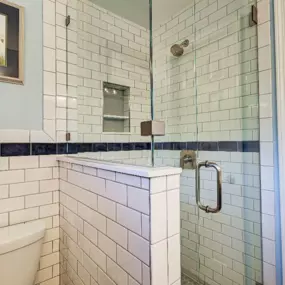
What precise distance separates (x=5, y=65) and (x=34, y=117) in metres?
0.32

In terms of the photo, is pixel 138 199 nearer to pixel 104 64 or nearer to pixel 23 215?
pixel 23 215

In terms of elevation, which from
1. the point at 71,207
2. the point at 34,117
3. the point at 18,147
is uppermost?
the point at 34,117

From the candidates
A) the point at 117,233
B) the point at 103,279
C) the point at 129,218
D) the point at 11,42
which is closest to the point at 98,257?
the point at 103,279

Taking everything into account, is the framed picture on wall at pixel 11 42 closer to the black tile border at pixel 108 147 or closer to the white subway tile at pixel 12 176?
the black tile border at pixel 108 147

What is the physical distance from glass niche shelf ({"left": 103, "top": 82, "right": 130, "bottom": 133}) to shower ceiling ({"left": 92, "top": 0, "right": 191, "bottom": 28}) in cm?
53

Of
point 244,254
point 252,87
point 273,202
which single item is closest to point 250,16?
point 252,87

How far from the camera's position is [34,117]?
1245 millimetres

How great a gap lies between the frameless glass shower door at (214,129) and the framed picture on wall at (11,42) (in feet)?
2.70

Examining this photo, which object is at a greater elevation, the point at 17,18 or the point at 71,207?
the point at 17,18

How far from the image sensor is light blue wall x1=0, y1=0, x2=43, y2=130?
3.79ft

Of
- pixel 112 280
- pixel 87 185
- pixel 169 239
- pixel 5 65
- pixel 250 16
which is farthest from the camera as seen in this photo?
pixel 250 16

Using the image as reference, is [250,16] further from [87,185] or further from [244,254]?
[244,254]

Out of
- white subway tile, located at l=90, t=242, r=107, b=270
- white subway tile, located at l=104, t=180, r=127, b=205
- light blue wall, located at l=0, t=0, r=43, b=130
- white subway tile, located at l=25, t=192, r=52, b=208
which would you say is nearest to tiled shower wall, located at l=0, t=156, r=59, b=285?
white subway tile, located at l=25, t=192, r=52, b=208

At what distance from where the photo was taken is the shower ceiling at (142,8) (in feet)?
4.20
